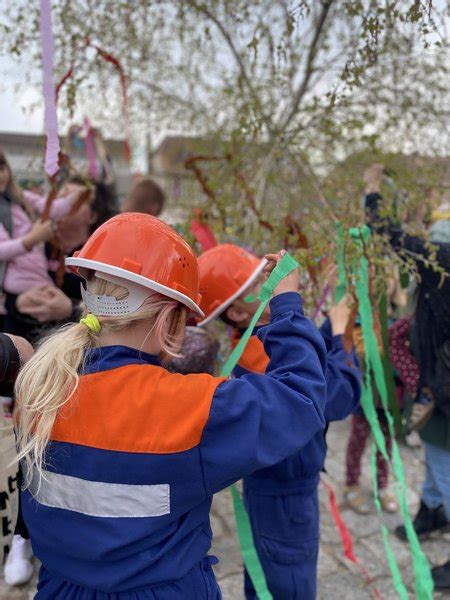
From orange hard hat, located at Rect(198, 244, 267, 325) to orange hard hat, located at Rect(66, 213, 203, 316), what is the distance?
0.61 metres

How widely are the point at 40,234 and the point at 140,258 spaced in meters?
1.62

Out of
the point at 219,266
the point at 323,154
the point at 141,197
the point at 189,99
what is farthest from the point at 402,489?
the point at 189,99

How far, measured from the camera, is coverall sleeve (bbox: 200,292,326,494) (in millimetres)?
1180

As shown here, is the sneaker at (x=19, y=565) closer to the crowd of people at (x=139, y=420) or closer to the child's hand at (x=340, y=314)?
the crowd of people at (x=139, y=420)

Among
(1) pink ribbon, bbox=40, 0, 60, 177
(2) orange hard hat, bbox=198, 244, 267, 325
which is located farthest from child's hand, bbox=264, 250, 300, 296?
(1) pink ribbon, bbox=40, 0, 60, 177

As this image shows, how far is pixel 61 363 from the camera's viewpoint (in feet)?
4.01

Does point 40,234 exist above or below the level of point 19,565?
above

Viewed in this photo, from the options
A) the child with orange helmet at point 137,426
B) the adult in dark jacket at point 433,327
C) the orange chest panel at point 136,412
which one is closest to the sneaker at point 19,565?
the child with orange helmet at point 137,426

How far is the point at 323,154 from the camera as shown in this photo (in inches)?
181

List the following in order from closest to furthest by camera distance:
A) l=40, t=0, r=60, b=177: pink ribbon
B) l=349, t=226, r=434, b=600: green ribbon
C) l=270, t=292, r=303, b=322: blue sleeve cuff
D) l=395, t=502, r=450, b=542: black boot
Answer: l=270, t=292, r=303, b=322: blue sleeve cuff → l=40, t=0, r=60, b=177: pink ribbon → l=349, t=226, r=434, b=600: green ribbon → l=395, t=502, r=450, b=542: black boot

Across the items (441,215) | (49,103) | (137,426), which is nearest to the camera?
(137,426)

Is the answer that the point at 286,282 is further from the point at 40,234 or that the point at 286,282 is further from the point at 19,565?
the point at 19,565

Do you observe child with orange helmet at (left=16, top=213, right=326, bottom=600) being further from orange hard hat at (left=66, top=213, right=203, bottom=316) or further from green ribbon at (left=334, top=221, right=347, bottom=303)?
green ribbon at (left=334, top=221, right=347, bottom=303)

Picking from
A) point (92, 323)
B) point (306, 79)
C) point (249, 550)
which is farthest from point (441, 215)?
point (92, 323)
